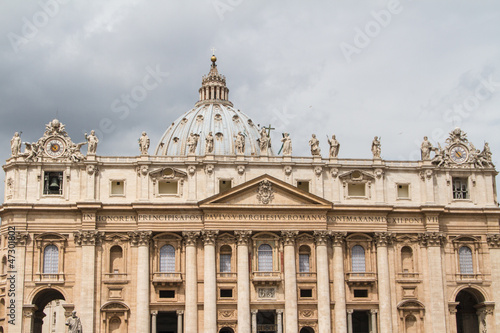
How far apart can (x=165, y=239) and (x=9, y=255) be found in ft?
44.3

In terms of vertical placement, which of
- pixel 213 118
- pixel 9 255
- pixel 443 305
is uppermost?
pixel 213 118

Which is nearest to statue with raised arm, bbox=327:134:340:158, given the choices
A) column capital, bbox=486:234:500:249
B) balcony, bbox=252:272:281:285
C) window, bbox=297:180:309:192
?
window, bbox=297:180:309:192

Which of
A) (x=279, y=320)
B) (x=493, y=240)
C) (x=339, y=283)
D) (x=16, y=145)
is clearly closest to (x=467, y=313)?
(x=493, y=240)

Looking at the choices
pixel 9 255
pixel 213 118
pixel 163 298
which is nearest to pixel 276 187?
pixel 163 298

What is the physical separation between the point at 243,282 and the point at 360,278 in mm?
10660

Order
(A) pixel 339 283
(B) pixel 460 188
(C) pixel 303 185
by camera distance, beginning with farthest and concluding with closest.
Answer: (B) pixel 460 188 < (C) pixel 303 185 < (A) pixel 339 283

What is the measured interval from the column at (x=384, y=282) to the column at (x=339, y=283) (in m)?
3.31

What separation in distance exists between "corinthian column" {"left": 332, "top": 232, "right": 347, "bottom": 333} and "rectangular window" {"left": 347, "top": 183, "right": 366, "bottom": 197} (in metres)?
4.45

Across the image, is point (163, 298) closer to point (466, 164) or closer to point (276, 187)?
point (276, 187)

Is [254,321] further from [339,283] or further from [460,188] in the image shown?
[460,188]

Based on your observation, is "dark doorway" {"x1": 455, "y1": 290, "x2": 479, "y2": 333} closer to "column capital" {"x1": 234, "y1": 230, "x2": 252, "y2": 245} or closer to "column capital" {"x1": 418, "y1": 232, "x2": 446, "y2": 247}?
"column capital" {"x1": 418, "y1": 232, "x2": 446, "y2": 247}

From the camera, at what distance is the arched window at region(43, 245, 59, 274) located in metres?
70.7

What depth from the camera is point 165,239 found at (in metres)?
71.9

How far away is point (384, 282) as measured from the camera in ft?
237
